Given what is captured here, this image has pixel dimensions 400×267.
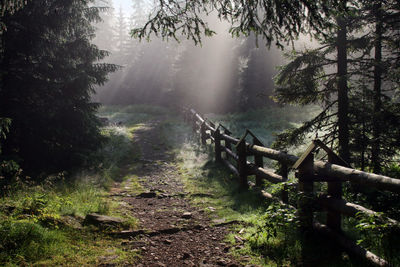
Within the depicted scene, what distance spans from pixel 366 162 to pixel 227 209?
18.9 feet

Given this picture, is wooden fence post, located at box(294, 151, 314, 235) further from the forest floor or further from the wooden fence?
the forest floor

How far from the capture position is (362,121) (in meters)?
9.41

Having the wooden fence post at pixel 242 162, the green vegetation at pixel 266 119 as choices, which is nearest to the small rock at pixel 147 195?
the wooden fence post at pixel 242 162

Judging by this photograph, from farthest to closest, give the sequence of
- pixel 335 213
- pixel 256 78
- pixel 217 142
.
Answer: pixel 256 78 < pixel 217 142 < pixel 335 213

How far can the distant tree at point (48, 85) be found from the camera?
941cm

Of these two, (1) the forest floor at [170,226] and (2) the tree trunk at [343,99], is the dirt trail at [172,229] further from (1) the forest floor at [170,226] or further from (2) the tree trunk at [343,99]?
(2) the tree trunk at [343,99]

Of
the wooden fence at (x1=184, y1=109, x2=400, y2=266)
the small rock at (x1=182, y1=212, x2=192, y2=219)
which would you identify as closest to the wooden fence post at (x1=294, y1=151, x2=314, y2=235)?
the wooden fence at (x1=184, y1=109, x2=400, y2=266)

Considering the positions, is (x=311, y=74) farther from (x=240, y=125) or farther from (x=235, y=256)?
(x=240, y=125)

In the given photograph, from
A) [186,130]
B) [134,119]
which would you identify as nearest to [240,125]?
[186,130]

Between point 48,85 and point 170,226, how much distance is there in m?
7.12

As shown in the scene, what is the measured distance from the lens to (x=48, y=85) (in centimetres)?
1003

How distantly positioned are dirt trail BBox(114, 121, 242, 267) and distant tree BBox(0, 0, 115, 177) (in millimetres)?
3021

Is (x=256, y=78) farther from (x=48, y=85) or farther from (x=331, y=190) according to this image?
(x=331, y=190)

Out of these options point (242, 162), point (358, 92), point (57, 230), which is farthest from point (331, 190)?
point (358, 92)
